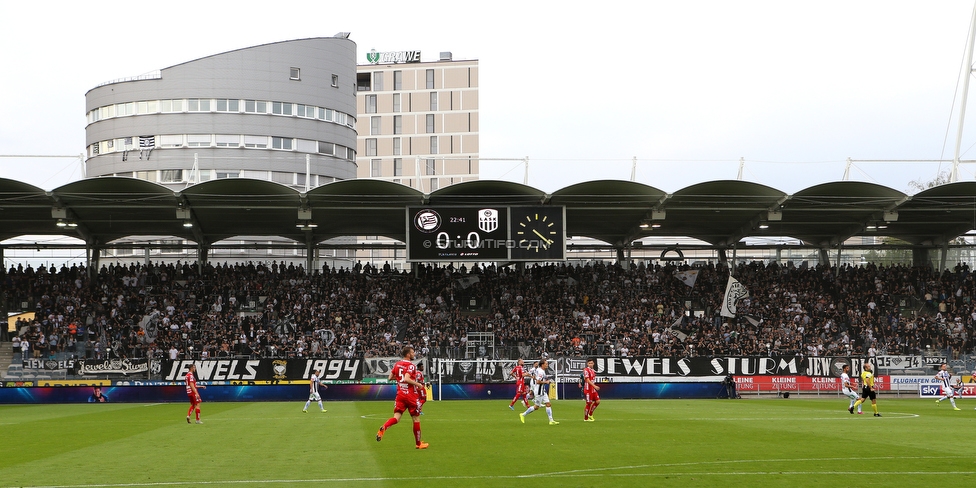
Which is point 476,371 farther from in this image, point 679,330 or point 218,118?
point 218,118

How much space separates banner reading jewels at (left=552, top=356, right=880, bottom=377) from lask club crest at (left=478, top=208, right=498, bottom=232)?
26.1 ft

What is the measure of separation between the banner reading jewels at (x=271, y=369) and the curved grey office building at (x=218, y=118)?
4387 centimetres

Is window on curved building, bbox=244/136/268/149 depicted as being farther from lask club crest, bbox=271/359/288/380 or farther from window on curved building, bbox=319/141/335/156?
lask club crest, bbox=271/359/288/380

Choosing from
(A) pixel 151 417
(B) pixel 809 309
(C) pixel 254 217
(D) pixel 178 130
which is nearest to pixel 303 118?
(D) pixel 178 130

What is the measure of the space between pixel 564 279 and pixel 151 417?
30.4 m

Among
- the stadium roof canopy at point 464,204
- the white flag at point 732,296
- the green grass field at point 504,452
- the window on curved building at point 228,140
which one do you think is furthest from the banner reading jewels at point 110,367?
the window on curved building at point 228,140

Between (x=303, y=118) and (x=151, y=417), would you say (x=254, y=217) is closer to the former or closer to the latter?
(x=151, y=417)

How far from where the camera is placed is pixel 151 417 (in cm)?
2934

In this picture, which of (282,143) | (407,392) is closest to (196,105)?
(282,143)

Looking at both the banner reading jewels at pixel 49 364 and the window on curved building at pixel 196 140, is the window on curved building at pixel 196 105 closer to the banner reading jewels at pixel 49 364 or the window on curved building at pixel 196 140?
the window on curved building at pixel 196 140

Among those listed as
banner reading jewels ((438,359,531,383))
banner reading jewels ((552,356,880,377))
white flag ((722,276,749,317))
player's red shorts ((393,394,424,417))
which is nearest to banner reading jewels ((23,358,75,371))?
banner reading jewels ((438,359,531,383))

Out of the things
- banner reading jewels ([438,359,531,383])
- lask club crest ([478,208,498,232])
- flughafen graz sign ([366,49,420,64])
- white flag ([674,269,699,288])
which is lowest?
banner reading jewels ([438,359,531,383])

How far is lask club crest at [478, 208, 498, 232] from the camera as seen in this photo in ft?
151

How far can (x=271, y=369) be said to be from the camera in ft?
141
